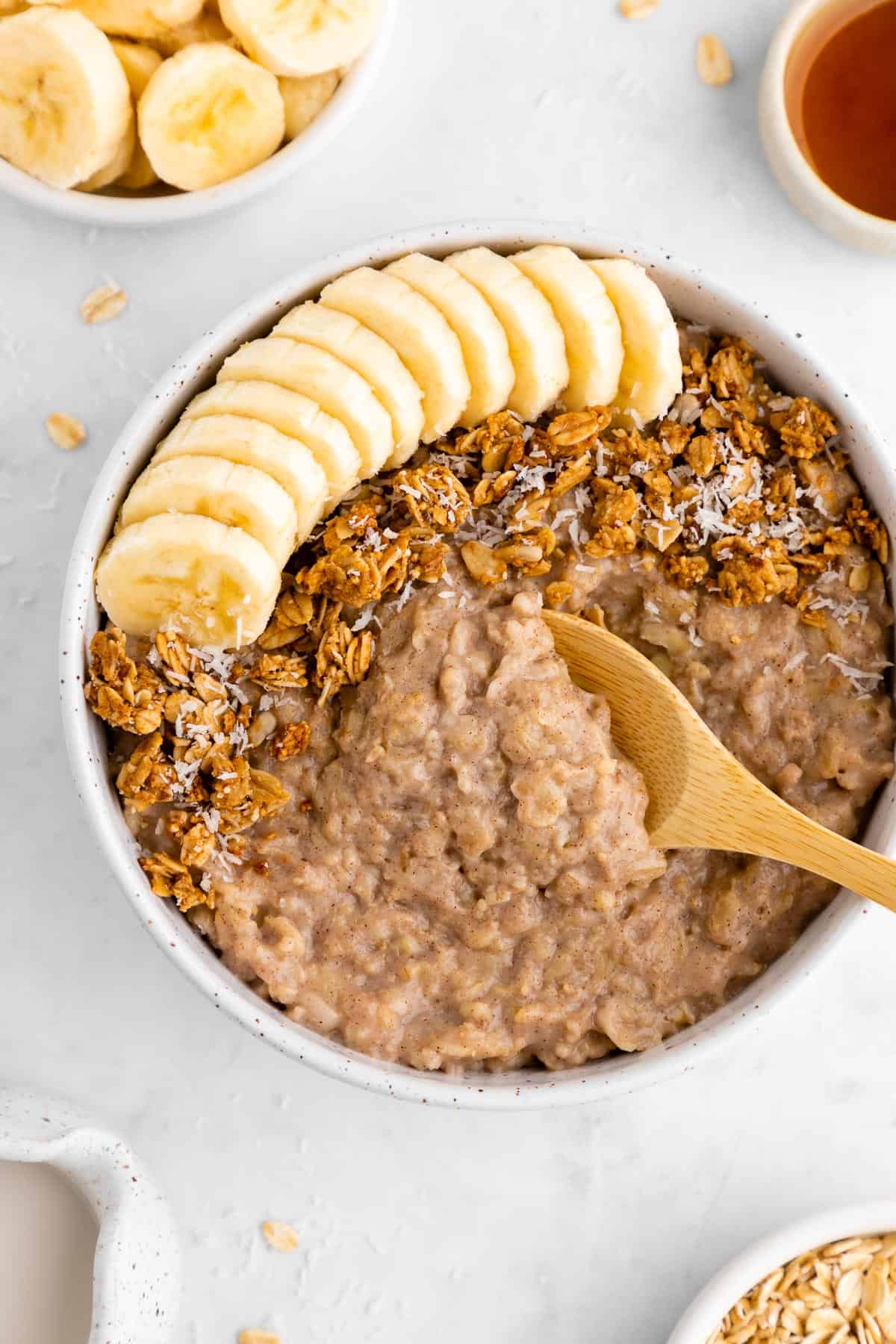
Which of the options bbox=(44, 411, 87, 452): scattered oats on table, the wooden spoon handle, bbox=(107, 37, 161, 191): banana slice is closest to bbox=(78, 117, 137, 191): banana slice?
bbox=(107, 37, 161, 191): banana slice

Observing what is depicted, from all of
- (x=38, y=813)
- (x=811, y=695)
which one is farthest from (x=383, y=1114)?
(x=811, y=695)

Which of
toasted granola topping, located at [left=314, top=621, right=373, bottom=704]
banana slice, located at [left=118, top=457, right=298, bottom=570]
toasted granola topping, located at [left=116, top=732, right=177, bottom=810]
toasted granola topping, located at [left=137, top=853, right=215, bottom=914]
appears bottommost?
toasted granola topping, located at [left=137, top=853, right=215, bottom=914]

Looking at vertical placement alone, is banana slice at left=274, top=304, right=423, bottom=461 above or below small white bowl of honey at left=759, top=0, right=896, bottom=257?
below

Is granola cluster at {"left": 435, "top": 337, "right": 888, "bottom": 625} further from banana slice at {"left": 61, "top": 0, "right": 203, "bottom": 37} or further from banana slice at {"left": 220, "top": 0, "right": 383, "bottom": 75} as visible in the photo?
banana slice at {"left": 61, "top": 0, "right": 203, "bottom": 37}

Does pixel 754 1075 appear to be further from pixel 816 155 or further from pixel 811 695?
pixel 816 155

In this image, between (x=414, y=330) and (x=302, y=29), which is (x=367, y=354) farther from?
(x=302, y=29)

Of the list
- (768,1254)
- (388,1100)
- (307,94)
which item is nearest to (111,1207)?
(388,1100)

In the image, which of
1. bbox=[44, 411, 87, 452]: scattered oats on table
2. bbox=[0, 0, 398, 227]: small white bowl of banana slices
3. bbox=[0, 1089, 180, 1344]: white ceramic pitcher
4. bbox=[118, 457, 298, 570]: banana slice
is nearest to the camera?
bbox=[118, 457, 298, 570]: banana slice
